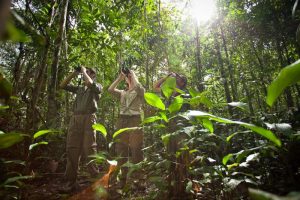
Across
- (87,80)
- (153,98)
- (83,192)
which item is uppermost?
(87,80)

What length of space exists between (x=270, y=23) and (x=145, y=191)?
6329 millimetres

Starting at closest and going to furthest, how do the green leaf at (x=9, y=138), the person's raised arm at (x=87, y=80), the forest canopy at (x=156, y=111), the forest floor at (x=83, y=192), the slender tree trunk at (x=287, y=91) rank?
Result: the green leaf at (x=9, y=138), the forest canopy at (x=156, y=111), the forest floor at (x=83, y=192), the person's raised arm at (x=87, y=80), the slender tree trunk at (x=287, y=91)

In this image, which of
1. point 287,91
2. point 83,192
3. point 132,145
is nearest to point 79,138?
A: point 132,145

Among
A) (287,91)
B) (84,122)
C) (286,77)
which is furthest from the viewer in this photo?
(287,91)

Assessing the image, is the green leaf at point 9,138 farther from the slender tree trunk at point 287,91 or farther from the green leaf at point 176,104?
the slender tree trunk at point 287,91

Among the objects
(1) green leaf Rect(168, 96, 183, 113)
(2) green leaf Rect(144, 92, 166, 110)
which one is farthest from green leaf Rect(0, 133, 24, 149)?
(1) green leaf Rect(168, 96, 183, 113)

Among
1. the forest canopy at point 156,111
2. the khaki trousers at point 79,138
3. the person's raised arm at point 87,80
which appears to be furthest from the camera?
the person's raised arm at point 87,80

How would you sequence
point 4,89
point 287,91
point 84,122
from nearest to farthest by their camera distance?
1. point 4,89
2. point 84,122
3. point 287,91

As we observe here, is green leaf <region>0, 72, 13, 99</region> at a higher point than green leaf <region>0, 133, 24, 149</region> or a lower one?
higher

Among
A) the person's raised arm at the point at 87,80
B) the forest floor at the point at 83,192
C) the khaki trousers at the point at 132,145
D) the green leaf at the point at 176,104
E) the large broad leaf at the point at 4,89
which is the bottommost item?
the forest floor at the point at 83,192

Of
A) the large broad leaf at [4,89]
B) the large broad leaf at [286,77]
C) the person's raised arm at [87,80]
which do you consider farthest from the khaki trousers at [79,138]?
the large broad leaf at [286,77]

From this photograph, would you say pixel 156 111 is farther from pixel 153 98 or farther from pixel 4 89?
pixel 4 89

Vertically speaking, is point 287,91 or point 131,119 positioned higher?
point 287,91

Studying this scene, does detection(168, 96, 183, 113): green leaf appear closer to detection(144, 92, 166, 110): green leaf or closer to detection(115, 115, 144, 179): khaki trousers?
detection(144, 92, 166, 110): green leaf
